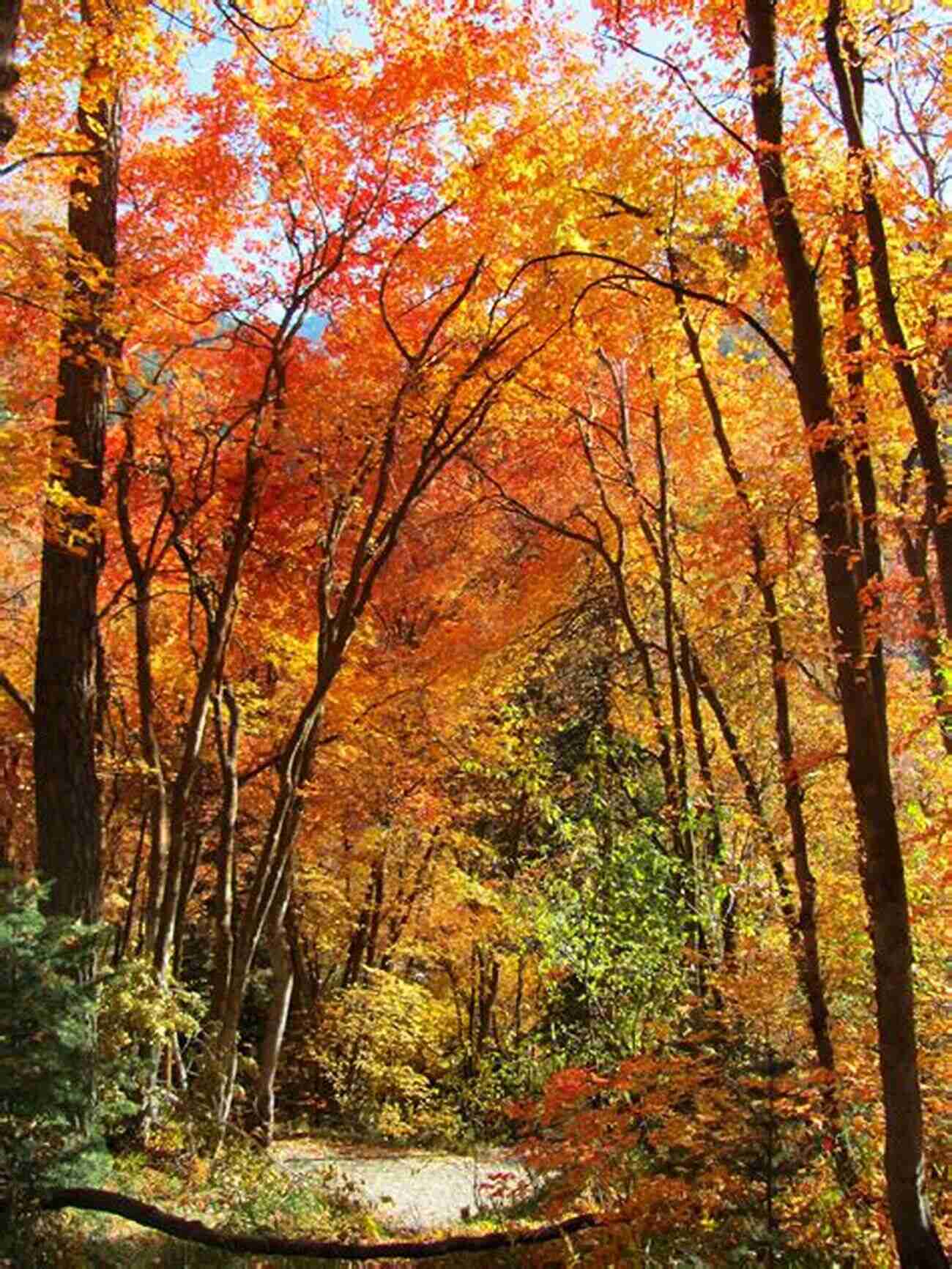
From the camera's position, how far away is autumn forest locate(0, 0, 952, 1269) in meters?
4.84

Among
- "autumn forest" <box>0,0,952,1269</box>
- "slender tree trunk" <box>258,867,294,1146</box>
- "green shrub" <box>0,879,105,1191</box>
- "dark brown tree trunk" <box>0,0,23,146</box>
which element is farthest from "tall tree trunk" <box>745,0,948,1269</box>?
"slender tree trunk" <box>258,867,294,1146</box>

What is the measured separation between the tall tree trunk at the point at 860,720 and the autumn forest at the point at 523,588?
22 millimetres

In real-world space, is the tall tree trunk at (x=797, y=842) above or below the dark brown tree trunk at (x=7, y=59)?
below

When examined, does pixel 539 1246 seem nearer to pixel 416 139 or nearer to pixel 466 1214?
pixel 466 1214

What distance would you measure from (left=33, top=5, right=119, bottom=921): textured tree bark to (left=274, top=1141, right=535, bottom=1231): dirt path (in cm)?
299

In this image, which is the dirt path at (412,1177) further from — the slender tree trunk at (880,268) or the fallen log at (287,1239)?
the slender tree trunk at (880,268)

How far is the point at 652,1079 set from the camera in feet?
17.8

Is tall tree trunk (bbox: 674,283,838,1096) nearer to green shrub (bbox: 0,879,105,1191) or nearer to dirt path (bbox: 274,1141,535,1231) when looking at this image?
dirt path (bbox: 274,1141,535,1231)

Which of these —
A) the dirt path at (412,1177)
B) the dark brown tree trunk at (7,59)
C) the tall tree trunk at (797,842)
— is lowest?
the dirt path at (412,1177)

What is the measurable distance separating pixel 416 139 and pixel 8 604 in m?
11.0

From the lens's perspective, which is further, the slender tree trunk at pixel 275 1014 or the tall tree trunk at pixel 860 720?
the slender tree trunk at pixel 275 1014

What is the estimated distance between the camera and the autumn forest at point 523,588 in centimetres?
484

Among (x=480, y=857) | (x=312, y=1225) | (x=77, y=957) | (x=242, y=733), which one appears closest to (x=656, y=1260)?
(x=312, y=1225)

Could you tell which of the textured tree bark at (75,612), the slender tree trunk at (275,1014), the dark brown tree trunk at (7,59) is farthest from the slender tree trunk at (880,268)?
the slender tree trunk at (275,1014)
